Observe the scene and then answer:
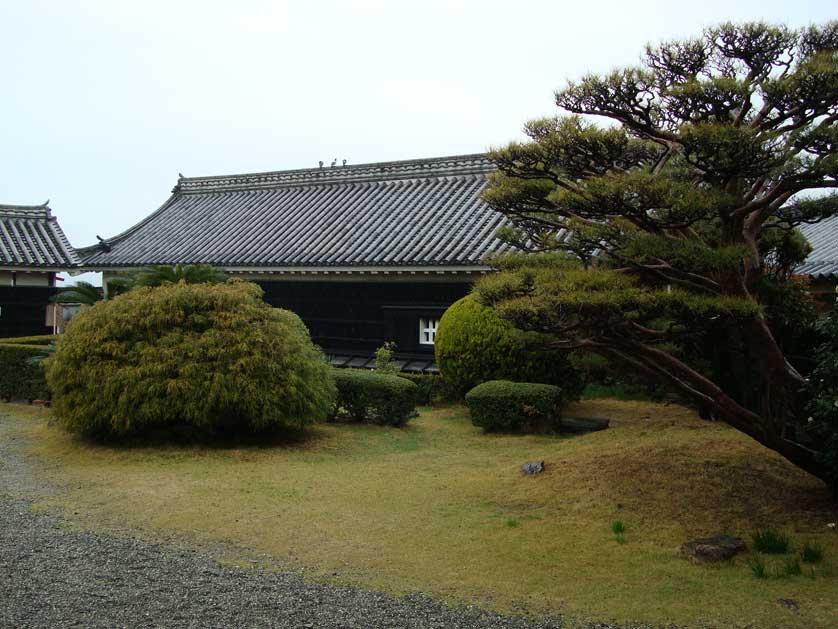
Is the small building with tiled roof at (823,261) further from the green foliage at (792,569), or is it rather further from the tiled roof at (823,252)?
the green foliage at (792,569)

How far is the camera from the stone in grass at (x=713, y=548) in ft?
21.8

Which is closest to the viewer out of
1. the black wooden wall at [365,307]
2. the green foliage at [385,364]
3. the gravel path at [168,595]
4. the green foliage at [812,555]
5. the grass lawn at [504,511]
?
the gravel path at [168,595]

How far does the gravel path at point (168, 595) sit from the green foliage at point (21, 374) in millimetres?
9264

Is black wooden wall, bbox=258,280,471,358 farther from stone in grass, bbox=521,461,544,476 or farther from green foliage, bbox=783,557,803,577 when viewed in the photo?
green foliage, bbox=783,557,803,577

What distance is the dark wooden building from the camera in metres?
17.4

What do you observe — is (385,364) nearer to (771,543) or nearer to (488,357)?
(488,357)

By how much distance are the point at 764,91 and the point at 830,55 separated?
651mm

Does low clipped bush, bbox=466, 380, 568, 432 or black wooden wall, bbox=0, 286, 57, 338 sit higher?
black wooden wall, bbox=0, 286, 57, 338

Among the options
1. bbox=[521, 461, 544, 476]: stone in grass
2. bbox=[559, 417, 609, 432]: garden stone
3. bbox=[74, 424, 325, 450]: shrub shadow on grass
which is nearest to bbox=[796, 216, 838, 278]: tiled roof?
bbox=[559, 417, 609, 432]: garden stone

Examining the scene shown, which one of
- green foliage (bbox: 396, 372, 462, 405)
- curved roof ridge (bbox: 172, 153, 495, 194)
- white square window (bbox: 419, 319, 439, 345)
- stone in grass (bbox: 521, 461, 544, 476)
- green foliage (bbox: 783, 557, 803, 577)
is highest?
curved roof ridge (bbox: 172, 153, 495, 194)

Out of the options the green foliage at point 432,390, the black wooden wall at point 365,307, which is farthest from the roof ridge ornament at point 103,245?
the green foliage at point 432,390

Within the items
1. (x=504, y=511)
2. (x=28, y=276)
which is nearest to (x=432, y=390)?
(x=504, y=511)

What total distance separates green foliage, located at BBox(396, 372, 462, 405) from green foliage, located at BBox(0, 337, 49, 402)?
6928mm

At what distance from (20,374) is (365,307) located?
7.29 metres
